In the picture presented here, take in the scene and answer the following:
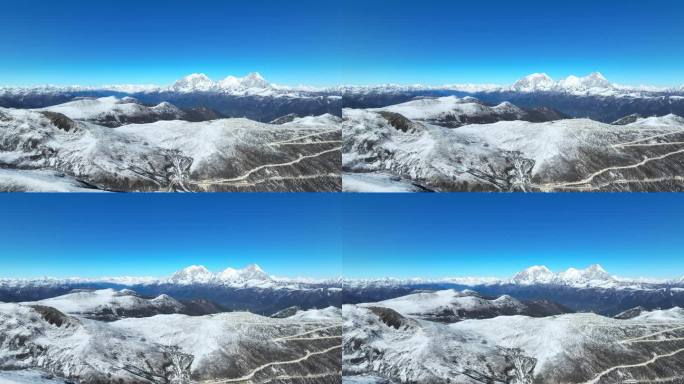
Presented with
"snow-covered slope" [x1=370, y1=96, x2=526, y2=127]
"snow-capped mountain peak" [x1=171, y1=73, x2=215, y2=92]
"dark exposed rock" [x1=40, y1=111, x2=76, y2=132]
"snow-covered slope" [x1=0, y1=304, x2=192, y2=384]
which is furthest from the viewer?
"snow-covered slope" [x1=370, y1=96, x2=526, y2=127]

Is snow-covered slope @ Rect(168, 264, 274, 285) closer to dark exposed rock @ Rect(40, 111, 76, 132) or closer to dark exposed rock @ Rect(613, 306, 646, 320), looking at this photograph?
dark exposed rock @ Rect(40, 111, 76, 132)

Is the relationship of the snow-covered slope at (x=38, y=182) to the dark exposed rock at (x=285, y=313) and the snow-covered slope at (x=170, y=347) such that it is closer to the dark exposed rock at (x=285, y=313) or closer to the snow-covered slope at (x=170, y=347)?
the snow-covered slope at (x=170, y=347)

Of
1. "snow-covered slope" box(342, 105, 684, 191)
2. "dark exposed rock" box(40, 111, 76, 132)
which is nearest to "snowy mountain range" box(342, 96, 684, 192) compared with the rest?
"snow-covered slope" box(342, 105, 684, 191)

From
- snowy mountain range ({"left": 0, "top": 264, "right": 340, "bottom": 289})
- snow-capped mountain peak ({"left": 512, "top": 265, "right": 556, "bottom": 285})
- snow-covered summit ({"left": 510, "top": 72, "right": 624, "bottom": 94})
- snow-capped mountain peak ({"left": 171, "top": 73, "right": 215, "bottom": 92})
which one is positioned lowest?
snowy mountain range ({"left": 0, "top": 264, "right": 340, "bottom": 289})

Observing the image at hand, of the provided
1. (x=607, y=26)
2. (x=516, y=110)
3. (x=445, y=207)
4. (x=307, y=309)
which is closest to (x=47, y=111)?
(x=307, y=309)

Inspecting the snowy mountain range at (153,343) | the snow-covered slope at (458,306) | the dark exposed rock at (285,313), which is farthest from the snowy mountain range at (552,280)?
the snowy mountain range at (153,343)

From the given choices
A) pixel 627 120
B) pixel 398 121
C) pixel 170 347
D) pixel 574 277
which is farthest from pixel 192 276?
pixel 627 120

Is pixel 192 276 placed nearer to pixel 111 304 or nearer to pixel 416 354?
pixel 111 304
